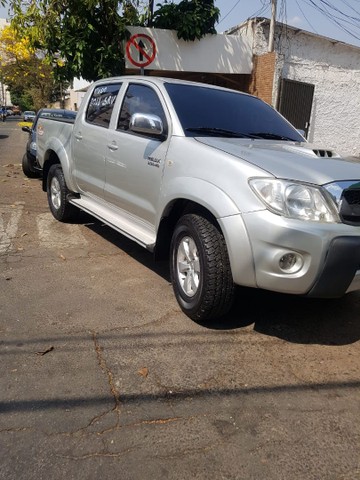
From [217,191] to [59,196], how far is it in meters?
3.69

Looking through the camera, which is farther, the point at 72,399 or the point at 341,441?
the point at 72,399

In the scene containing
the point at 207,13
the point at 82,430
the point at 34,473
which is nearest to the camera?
the point at 34,473

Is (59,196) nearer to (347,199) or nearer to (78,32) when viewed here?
(347,199)

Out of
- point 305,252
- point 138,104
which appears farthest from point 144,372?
point 138,104

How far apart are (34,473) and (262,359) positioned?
66.4 inches

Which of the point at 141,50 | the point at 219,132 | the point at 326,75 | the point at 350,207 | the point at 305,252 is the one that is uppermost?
the point at 141,50

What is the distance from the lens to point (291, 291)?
3.00m

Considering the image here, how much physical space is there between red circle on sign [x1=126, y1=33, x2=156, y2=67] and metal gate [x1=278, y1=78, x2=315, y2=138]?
10.4 ft

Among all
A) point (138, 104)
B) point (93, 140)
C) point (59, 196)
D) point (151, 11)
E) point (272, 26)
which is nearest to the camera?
point (138, 104)

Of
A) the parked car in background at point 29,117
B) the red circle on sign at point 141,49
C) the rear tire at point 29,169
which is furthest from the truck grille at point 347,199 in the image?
the parked car in background at point 29,117

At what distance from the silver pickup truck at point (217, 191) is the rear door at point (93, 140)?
0.02 m

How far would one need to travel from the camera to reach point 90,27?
360 inches

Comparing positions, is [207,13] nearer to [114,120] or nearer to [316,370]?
[114,120]

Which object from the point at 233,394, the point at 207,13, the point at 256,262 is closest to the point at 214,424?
the point at 233,394
